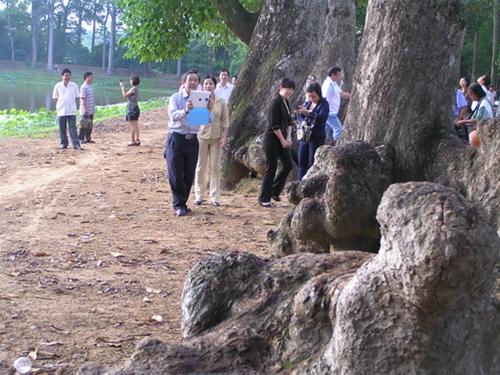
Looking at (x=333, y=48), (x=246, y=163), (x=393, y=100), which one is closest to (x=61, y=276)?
(x=393, y=100)

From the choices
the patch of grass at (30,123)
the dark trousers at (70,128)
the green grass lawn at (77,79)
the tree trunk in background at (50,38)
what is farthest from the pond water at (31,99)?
the dark trousers at (70,128)

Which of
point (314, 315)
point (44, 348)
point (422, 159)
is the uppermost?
point (422, 159)

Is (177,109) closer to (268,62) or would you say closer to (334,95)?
(268,62)

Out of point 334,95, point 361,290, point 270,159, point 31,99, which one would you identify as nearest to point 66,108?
point 334,95

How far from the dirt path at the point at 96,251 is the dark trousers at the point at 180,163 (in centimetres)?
30

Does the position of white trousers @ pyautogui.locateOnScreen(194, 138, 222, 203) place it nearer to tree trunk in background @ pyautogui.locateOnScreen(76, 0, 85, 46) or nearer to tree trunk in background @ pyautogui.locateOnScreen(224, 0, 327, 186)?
tree trunk in background @ pyautogui.locateOnScreen(224, 0, 327, 186)

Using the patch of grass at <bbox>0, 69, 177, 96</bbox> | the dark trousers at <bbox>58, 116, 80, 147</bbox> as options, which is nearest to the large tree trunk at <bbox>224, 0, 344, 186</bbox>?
the dark trousers at <bbox>58, 116, 80, 147</bbox>

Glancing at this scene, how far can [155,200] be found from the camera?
11453mm

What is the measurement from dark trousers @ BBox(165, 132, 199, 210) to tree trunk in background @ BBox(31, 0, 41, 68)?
73.0 meters

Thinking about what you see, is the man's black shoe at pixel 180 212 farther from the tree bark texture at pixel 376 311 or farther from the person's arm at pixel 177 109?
the tree bark texture at pixel 376 311

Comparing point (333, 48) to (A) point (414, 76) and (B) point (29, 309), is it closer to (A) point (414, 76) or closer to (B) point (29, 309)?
(A) point (414, 76)

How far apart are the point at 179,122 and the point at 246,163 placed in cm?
236

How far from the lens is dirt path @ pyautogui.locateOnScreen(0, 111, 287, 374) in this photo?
5684 millimetres

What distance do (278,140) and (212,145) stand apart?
35.3 inches
